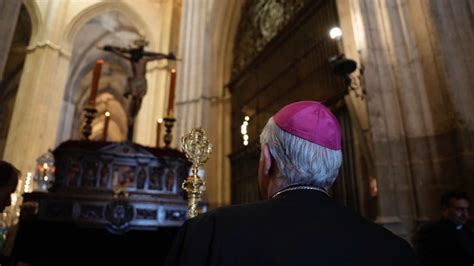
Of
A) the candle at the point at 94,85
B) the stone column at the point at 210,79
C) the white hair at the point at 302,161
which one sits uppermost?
the stone column at the point at 210,79

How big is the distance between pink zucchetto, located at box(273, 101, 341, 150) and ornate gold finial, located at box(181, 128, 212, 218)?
949 mm

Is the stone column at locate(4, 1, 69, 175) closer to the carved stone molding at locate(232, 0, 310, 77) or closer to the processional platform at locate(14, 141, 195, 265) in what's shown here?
the carved stone molding at locate(232, 0, 310, 77)

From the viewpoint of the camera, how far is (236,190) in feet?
24.2

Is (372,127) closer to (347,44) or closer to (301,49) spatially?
(347,44)

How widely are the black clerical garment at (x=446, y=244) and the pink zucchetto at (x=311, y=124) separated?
5.88 feet

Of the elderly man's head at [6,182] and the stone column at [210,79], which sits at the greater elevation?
the stone column at [210,79]

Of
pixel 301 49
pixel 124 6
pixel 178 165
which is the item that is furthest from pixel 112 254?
pixel 124 6

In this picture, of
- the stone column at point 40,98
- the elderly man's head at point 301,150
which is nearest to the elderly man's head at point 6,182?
the elderly man's head at point 301,150

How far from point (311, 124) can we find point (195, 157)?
105 centimetres

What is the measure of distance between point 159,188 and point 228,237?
3557mm

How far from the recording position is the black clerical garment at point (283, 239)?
694 mm

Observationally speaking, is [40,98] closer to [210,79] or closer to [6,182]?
[210,79]

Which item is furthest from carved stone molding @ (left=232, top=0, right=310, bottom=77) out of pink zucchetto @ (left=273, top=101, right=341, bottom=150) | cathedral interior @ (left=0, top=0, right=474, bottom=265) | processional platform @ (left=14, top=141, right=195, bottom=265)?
pink zucchetto @ (left=273, top=101, right=341, bottom=150)

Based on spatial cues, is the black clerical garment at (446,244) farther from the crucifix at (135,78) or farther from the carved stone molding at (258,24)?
the carved stone molding at (258,24)
